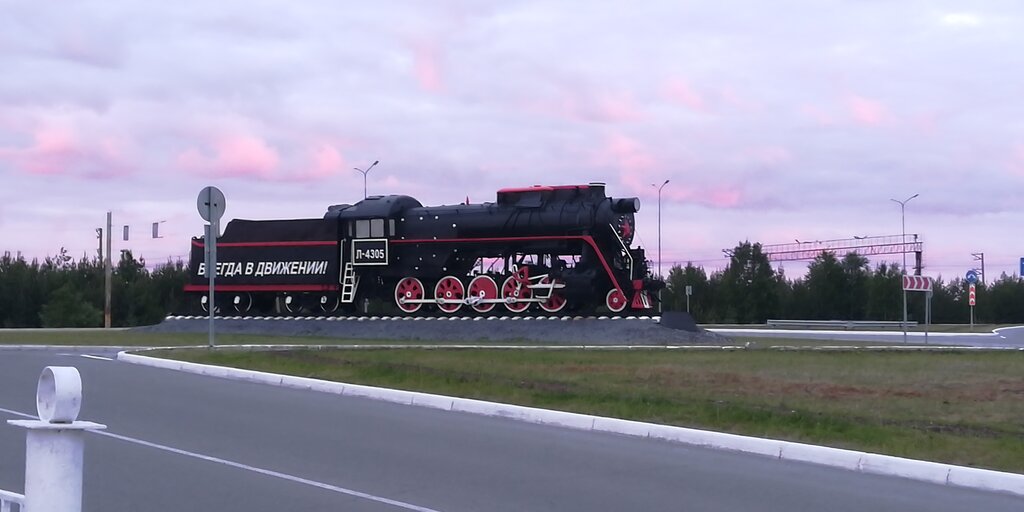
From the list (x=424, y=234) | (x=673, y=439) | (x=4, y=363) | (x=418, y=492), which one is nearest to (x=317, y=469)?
(x=418, y=492)

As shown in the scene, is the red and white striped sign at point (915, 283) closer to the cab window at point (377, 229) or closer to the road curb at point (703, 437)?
the cab window at point (377, 229)

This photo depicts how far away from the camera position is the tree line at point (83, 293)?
5941cm

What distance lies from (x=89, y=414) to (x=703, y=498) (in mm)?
7658

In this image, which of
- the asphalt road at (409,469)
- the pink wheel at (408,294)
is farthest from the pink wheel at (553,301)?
the asphalt road at (409,469)

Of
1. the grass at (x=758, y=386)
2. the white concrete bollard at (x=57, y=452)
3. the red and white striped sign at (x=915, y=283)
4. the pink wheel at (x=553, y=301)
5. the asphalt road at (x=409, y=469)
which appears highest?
the red and white striped sign at (x=915, y=283)

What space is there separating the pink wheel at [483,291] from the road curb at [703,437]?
16334mm

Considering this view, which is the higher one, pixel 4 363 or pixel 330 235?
pixel 330 235

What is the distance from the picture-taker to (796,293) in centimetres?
7656

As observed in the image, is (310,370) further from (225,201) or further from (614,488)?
(614,488)

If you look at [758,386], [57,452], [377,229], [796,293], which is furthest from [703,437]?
[796,293]

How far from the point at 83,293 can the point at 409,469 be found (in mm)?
57491

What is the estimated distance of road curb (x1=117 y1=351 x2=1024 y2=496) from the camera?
10.0 m

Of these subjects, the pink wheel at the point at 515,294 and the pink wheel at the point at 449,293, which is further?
the pink wheel at the point at 449,293

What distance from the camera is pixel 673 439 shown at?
485 inches
